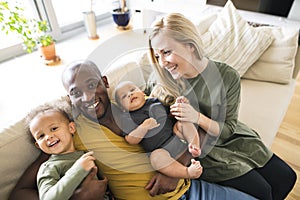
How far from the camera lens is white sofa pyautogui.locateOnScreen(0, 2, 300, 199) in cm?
81

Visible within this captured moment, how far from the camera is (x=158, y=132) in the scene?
0.85 meters

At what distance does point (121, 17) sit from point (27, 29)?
0.84 m

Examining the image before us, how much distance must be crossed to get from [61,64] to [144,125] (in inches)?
43.7

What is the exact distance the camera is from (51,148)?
766mm

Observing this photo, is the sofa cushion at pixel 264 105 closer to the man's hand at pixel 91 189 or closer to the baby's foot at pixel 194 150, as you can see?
the baby's foot at pixel 194 150

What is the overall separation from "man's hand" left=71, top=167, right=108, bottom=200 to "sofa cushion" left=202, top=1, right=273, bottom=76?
104 cm

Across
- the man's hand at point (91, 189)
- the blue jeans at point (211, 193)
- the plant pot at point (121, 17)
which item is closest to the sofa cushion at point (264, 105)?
the blue jeans at point (211, 193)

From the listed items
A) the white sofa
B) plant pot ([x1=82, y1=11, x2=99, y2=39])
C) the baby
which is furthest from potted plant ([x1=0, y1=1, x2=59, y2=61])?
the baby

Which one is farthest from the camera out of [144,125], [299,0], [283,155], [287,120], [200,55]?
[287,120]

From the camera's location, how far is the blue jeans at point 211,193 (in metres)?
0.85

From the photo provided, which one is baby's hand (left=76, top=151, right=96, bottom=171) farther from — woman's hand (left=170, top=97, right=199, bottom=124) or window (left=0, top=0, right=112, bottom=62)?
window (left=0, top=0, right=112, bottom=62)

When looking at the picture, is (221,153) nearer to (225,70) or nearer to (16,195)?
(225,70)

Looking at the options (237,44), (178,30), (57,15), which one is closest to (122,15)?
(57,15)

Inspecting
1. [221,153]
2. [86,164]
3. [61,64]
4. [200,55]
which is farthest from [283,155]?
[61,64]
